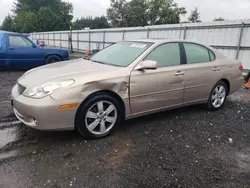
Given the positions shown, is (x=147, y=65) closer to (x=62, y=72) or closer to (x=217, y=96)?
(x=62, y=72)

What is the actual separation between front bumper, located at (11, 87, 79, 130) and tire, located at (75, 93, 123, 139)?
132 millimetres

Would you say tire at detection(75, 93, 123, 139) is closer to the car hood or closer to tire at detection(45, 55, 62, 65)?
the car hood

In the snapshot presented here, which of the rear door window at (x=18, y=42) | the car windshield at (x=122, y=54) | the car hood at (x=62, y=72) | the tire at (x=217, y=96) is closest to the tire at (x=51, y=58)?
the rear door window at (x=18, y=42)

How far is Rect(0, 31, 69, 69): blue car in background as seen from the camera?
318 inches

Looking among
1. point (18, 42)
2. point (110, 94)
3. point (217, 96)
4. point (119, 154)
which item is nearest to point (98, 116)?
point (110, 94)

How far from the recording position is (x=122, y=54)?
3.88 meters

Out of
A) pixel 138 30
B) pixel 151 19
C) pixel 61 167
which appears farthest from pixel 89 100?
pixel 151 19

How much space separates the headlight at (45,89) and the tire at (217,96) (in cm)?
307

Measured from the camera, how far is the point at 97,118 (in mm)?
3211

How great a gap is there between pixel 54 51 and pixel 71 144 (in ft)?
22.9

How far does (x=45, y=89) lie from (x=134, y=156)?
4.82 feet

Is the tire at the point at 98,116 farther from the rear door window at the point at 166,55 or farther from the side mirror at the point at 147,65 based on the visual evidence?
the rear door window at the point at 166,55

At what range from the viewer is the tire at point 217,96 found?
4671 mm

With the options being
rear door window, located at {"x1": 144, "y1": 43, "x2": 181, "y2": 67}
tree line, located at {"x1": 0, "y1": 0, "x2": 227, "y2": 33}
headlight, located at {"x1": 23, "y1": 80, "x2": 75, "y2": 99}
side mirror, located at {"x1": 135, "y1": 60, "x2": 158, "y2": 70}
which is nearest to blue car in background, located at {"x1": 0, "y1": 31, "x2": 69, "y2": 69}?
headlight, located at {"x1": 23, "y1": 80, "x2": 75, "y2": 99}
